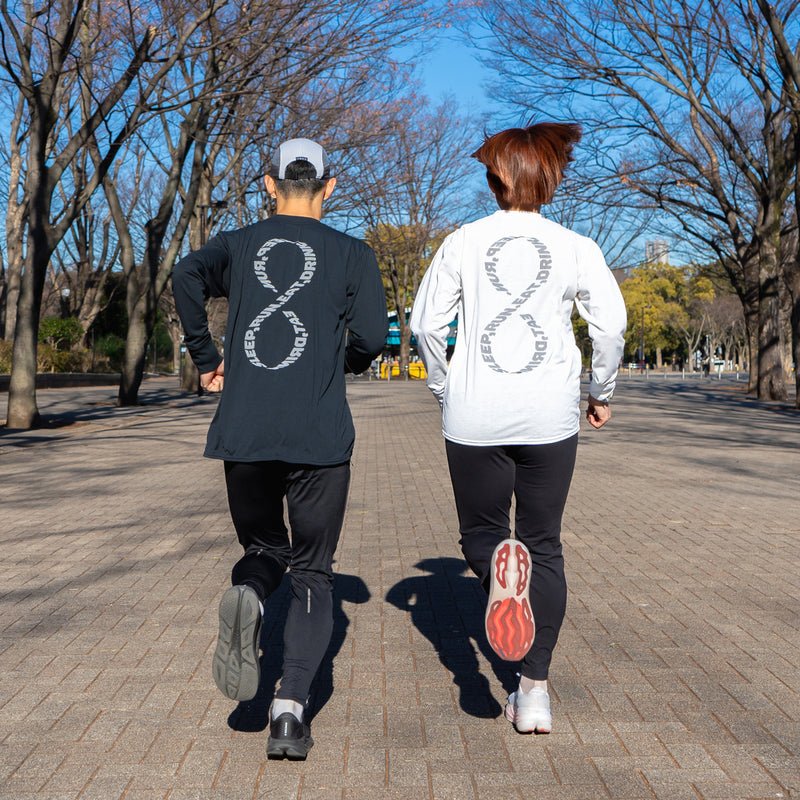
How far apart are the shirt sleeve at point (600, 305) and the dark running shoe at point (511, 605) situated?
2.05 feet

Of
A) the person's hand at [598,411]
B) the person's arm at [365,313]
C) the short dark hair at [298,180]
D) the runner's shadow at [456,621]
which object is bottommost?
the runner's shadow at [456,621]

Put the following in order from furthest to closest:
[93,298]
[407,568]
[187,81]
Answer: [93,298] → [187,81] → [407,568]

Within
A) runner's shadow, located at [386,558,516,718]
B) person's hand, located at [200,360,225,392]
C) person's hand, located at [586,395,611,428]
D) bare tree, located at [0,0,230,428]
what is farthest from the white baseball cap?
bare tree, located at [0,0,230,428]

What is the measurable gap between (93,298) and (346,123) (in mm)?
20591

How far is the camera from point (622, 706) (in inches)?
131

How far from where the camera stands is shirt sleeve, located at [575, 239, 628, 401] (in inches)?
119

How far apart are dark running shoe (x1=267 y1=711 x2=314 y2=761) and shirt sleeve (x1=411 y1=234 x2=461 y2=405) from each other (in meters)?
1.18

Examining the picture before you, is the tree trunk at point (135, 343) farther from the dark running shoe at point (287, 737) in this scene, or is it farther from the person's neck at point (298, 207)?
the dark running shoe at point (287, 737)

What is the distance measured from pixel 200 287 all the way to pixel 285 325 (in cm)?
30

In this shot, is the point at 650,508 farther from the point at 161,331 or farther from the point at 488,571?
the point at 161,331

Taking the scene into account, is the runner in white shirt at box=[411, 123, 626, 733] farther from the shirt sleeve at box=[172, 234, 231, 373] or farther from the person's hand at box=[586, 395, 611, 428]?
the shirt sleeve at box=[172, 234, 231, 373]

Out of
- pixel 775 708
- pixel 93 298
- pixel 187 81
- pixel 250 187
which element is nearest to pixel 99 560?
pixel 775 708

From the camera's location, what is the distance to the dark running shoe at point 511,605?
9.39 feet

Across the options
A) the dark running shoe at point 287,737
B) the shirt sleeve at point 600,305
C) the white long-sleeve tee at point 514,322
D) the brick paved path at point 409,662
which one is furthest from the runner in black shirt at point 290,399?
the shirt sleeve at point 600,305
